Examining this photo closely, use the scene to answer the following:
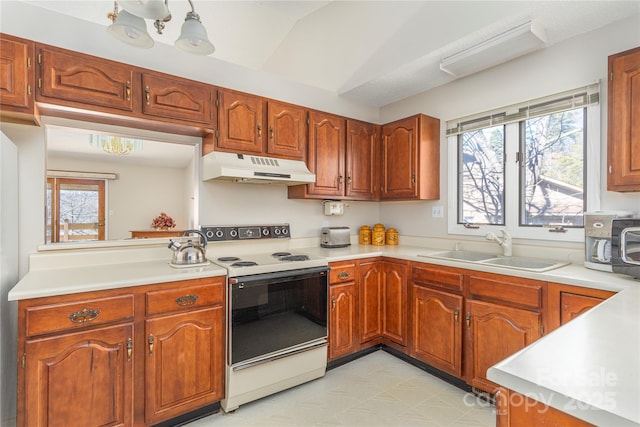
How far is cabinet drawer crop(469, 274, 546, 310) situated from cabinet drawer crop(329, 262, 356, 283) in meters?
0.88

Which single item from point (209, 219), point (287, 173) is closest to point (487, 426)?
point (287, 173)

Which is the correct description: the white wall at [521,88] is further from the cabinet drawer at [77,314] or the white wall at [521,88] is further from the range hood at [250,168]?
the cabinet drawer at [77,314]

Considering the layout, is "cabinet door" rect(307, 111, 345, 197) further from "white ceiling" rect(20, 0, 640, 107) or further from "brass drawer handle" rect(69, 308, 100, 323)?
"brass drawer handle" rect(69, 308, 100, 323)

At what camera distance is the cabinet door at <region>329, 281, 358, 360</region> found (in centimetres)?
248

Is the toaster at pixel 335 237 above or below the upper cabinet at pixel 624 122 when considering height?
below

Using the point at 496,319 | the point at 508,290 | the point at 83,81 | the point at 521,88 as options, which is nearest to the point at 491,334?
the point at 496,319

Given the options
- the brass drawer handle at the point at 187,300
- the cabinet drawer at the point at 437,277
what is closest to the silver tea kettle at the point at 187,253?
the brass drawer handle at the point at 187,300

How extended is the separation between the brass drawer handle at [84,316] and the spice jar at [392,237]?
2.57 m

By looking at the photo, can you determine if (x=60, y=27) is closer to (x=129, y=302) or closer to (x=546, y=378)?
(x=129, y=302)

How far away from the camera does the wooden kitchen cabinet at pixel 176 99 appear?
2049 millimetres

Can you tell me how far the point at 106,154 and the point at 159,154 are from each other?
337 mm

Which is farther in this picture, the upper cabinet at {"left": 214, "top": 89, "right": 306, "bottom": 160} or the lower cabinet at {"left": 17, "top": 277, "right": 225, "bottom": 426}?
the upper cabinet at {"left": 214, "top": 89, "right": 306, "bottom": 160}

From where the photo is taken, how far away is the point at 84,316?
1.55 meters

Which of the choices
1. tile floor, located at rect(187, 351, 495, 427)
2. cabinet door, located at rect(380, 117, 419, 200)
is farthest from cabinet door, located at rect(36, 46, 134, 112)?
cabinet door, located at rect(380, 117, 419, 200)
